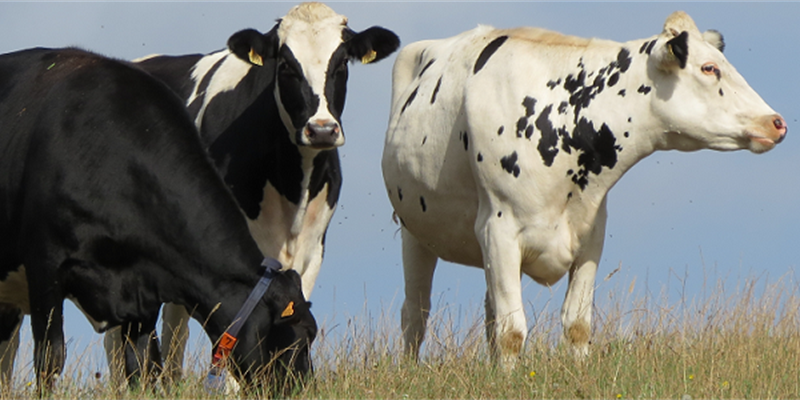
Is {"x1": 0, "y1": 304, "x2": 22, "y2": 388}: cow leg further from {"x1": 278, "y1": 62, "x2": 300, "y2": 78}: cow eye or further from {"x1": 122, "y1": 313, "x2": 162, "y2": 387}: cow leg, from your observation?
{"x1": 278, "y1": 62, "x2": 300, "y2": 78}: cow eye

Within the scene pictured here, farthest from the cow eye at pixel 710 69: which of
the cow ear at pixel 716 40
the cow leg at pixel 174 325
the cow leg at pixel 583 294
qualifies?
the cow leg at pixel 174 325

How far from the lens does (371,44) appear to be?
8.77 meters

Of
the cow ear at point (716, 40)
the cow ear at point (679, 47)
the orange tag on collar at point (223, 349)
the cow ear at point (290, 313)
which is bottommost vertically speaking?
the orange tag on collar at point (223, 349)

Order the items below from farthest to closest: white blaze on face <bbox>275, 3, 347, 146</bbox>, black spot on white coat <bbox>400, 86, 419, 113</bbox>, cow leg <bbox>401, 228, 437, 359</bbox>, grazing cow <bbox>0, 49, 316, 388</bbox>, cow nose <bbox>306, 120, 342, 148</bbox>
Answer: cow leg <bbox>401, 228, 437, 359</bbox>, black spot on white coat <bbox>400, 86, 419, 113</bbox>, white blaze on face <bbox>275, 3, 347, 146</bbox>, cow nose <bbox>306, 120, 342, 148</bbox>, grazing cow <bbox>0, 49, 316, 388</bbox>

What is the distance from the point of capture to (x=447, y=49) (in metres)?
9.98

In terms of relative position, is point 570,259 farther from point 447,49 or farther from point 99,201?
point 99,201

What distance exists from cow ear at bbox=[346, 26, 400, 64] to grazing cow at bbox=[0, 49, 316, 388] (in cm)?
173

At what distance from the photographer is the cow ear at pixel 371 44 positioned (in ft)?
28.5

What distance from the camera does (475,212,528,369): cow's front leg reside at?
8039 mm

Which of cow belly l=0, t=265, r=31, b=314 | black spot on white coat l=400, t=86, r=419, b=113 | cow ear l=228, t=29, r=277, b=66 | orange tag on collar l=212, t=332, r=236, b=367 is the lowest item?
cow belly l=0, t=265, r=31, b=314

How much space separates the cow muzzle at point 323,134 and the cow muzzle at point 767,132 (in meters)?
2.69

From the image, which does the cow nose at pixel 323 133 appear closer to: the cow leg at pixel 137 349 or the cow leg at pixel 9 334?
the cow leg at pixel 137 349

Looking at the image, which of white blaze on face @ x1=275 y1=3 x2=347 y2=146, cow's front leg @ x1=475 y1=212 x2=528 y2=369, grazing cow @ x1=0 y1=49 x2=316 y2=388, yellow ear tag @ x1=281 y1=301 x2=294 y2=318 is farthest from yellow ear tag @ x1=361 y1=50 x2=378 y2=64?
yellow ear tag @ x1=281 y1=301 x2=294 y2=318

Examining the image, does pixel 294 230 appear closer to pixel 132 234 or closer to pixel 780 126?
pixel 132 234
